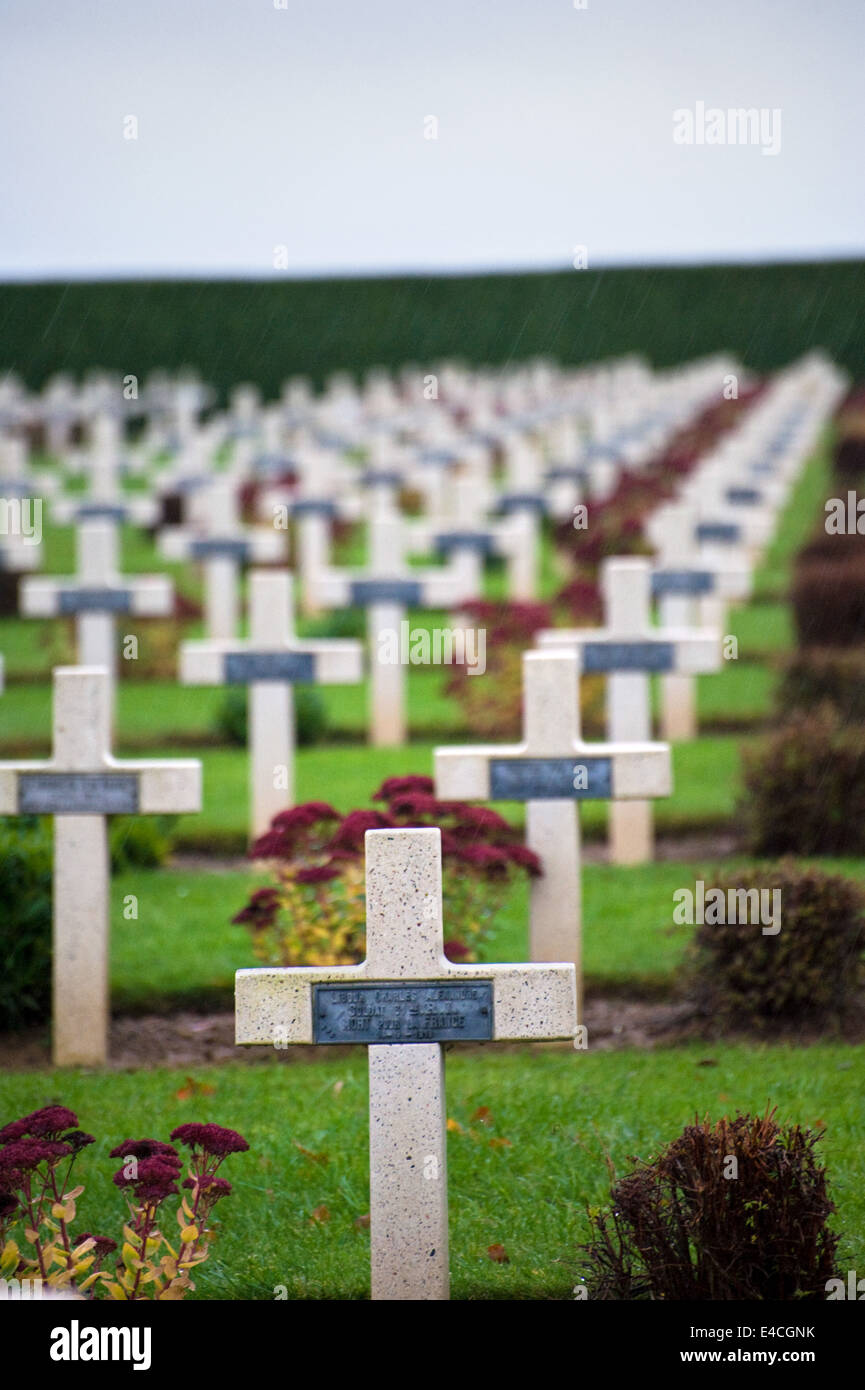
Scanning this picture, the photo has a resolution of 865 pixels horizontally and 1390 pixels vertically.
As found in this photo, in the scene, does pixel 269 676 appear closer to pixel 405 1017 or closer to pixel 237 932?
pixel 237 932

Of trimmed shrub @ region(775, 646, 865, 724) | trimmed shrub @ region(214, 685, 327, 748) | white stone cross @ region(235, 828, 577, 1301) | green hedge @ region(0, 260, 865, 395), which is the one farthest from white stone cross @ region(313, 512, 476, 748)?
green hedge @ region(0, 260, 865, 395)

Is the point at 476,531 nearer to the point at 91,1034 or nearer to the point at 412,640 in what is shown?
the point at 412,640

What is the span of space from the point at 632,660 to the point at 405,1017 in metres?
5.15

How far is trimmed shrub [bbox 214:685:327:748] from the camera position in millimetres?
13180

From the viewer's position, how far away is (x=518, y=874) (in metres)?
8.03

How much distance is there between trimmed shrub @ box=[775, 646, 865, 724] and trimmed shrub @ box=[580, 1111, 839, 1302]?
21.9 feet

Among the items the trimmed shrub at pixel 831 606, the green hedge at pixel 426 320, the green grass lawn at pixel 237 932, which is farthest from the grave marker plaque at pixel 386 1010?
the green hedge at pixel 426 320

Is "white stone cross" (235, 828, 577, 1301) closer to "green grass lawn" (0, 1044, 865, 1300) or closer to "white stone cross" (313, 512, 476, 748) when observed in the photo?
Answer: "green grass lawn" (0, 1044, 865, 1300)

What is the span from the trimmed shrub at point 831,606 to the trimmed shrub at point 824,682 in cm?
182

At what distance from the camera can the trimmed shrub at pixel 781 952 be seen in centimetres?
748

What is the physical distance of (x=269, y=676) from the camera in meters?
10.1

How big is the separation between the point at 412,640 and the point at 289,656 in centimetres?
486

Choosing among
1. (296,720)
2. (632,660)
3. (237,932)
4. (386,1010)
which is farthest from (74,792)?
(296,720)
